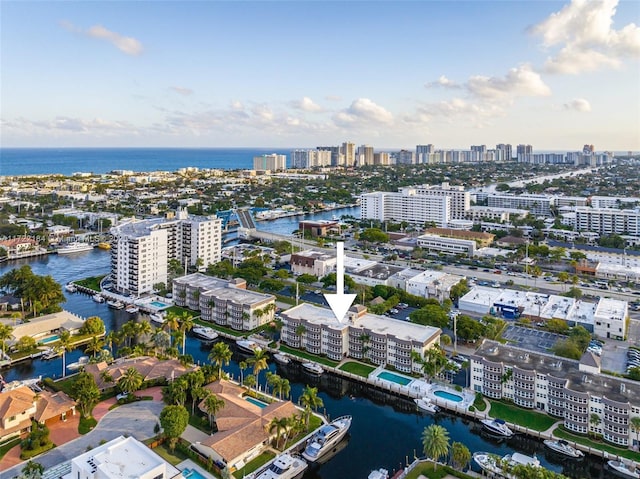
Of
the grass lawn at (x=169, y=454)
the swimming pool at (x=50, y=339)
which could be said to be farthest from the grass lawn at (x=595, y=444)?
the swimming pool at (x=50, y=339)

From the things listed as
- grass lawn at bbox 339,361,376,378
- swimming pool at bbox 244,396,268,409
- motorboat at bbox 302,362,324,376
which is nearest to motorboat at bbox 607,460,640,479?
grass lawn at bbox 339,361,376,378

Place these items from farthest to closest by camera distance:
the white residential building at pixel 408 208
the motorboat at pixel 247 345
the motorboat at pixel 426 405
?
the white residential building at pixel 408 208
the motorboat at pixel 247 345
the motorboat at pixel 426 405

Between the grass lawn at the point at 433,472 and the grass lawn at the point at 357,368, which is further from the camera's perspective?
the grass lawn at the point at 357,368

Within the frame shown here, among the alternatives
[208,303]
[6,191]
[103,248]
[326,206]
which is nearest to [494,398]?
[208,303]

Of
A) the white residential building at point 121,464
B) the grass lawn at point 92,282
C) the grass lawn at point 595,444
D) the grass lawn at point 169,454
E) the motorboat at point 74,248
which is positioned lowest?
the grass lawn at point 169,454

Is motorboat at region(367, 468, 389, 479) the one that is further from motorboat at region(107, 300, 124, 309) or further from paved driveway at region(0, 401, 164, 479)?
motorboat at region(107, 300, 124, 309)

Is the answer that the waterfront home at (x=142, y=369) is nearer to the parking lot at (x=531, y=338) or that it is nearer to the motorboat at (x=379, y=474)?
the motorboat at (x=379, y=474)

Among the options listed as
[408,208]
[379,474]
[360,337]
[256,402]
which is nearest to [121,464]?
[256,402]
